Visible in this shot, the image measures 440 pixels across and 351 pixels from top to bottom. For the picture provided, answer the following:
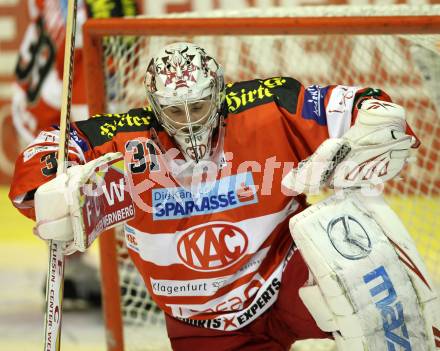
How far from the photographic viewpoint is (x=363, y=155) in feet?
7.25

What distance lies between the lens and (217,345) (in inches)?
101

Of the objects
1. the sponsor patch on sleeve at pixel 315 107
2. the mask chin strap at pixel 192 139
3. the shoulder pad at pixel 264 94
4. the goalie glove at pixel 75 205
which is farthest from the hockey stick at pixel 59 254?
the sponsor patch on sleeve at pixel 315 107

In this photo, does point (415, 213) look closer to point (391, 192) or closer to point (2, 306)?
point (391, 192)

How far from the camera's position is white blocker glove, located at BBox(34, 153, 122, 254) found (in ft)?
6.53

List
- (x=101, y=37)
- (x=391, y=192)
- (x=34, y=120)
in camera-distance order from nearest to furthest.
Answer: (x=101, y=37), (x=391, y=192), (x=34, y=120)

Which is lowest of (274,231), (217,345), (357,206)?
(217,345)

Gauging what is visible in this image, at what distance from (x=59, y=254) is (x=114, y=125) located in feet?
1.31

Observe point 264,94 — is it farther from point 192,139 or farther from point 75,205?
point 75,205

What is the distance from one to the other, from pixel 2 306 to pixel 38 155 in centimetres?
175

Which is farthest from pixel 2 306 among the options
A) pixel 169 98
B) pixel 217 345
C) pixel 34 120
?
pixel 169 98

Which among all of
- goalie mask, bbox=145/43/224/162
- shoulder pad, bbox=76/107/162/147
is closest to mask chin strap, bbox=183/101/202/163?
goalie mask, bbox=145/43/224/162

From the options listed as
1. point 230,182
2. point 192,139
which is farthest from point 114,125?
point 230,182

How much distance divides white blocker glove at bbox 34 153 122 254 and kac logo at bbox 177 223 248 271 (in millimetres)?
428

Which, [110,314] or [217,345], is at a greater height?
[217,345]
